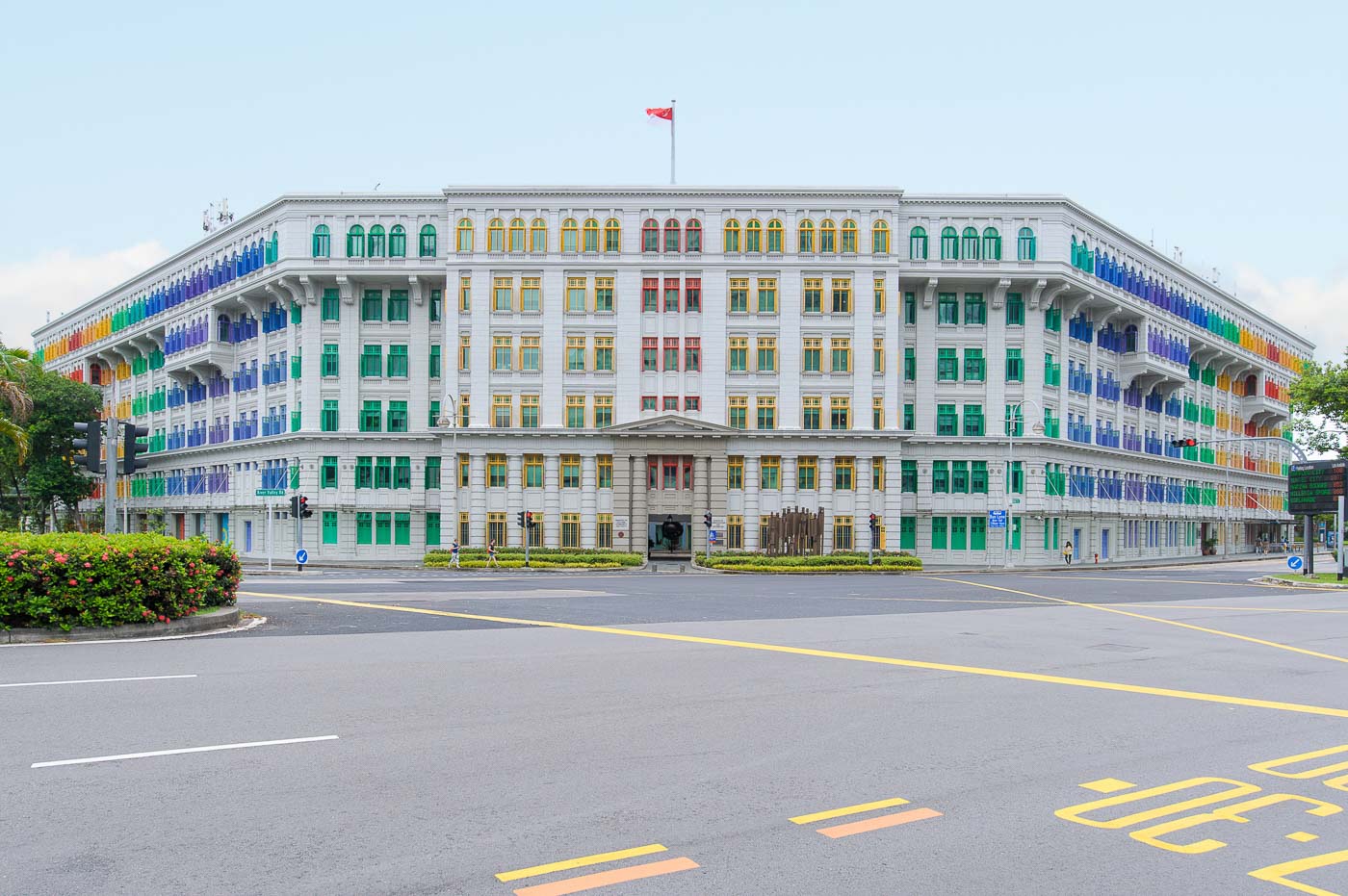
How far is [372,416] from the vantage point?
60.7 m

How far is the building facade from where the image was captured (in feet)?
190

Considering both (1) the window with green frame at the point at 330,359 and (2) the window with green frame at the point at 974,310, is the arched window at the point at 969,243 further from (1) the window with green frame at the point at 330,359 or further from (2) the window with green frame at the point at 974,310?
(1) the window with green frame at the point at 330,359

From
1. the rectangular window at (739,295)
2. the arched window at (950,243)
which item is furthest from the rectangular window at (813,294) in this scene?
the arched window at (950,243)

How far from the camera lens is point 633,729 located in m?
9.73

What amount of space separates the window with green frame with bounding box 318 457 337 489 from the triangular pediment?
1631 cm

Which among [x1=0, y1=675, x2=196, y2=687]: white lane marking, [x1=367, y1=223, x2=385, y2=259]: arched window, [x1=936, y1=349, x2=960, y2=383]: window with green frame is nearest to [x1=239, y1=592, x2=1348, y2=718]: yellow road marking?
[x1=0, y1=675, x2=196, y2=687]: white lane marking

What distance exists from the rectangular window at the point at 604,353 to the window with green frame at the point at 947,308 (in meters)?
18.7

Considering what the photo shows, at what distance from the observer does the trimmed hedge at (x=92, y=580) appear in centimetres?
1620

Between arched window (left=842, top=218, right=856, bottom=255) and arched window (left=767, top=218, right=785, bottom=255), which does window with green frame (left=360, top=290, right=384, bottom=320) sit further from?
arched window (left=842, top=218, right=856, bottom=255)

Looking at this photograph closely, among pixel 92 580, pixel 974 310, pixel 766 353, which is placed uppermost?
pixel 974 310

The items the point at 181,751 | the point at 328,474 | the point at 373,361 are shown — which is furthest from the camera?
the point at 373,361

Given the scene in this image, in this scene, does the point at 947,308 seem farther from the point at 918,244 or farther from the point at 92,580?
the point at 92,580

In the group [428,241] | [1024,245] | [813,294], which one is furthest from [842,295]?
[428,241]

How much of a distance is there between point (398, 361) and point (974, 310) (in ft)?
107
